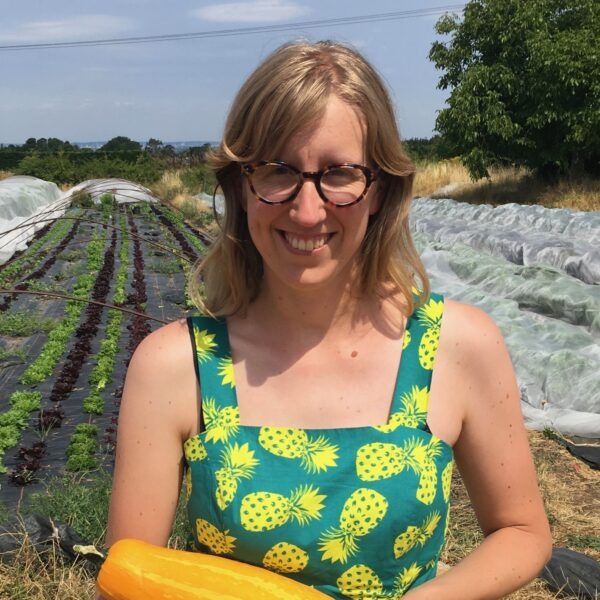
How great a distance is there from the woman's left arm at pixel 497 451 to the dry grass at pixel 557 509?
6.72 ft

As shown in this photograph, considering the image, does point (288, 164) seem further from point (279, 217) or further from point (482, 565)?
point (482, 565)

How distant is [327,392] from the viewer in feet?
4.57

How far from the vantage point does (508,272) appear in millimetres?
8609

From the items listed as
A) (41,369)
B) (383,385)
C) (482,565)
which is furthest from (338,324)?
(41,369)

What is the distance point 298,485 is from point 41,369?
19.6ft

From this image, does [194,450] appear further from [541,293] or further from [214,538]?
[541,293]

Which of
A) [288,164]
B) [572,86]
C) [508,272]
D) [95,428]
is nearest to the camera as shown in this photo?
[288,164]

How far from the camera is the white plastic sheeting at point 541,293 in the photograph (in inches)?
221

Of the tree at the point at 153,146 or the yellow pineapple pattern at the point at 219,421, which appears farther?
the tree at the point at 153,146

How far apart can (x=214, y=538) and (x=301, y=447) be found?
0.68 feet

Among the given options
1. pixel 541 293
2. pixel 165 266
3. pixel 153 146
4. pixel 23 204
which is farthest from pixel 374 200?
pixel 153 146

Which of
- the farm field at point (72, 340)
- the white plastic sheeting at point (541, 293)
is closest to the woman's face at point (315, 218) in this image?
the farm field at point (72, 340)

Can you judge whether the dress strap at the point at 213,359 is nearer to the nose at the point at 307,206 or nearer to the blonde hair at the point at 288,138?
the blonde hair at the point at 288,138

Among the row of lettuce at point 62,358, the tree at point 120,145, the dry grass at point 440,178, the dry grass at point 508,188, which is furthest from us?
the tree at point 120,145
